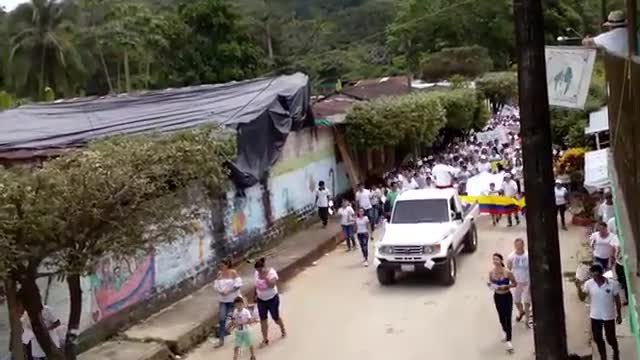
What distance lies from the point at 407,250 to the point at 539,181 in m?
9.48

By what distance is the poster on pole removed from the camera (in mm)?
9188

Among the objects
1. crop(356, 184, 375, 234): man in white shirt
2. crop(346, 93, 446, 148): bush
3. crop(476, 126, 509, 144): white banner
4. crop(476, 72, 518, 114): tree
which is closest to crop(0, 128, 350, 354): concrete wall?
crop(346, 93, 446, 148): bush

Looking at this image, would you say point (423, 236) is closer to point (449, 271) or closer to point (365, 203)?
point (449, 271)

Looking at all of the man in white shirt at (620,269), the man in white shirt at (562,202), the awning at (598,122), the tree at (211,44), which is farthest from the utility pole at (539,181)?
the tree at (211,44)

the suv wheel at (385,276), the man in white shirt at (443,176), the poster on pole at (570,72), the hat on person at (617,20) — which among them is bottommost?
the man in white shirt at (443,176)

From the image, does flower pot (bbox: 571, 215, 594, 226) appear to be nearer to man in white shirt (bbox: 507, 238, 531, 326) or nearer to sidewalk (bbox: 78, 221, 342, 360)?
sidewalk (bbox: 78, 221, 342, 360)

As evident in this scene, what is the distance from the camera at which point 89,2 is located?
202 feet

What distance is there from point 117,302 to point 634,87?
34.8 ft

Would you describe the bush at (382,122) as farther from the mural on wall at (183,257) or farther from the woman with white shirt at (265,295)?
the woman with white shirt at (265,295)

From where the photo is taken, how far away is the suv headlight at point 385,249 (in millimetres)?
17203

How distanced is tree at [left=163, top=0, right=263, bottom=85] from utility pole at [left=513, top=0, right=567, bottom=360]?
46.0 metres

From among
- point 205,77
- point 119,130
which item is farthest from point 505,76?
point 119,130

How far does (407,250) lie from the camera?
17016mm

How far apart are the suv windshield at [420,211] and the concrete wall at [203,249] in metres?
4.21
